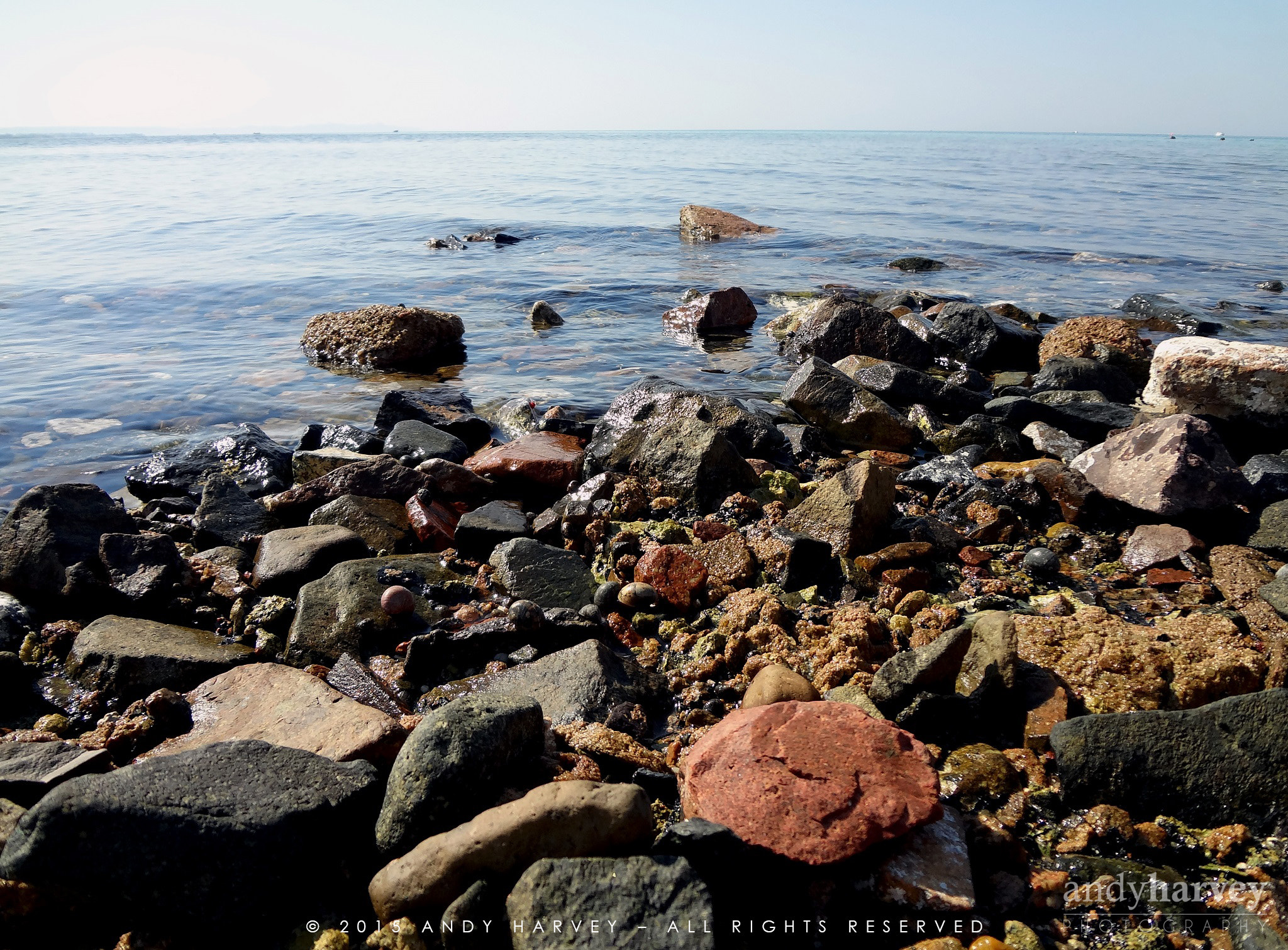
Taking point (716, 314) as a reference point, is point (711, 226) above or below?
above

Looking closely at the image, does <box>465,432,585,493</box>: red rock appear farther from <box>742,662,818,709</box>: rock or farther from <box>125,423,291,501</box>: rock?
<box>742,662,818,709</box>: rock

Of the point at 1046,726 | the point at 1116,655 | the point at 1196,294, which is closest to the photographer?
the point at 1046,726

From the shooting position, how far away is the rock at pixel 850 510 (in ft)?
16.2

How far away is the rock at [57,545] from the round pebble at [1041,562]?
553 centimetres

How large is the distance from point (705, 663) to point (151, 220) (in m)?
27.9

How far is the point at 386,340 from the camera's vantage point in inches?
418

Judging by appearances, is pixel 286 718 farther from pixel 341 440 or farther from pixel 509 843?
pixel 341 440

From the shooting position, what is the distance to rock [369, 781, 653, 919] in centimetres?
256

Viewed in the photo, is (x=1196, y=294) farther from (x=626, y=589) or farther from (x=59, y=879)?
(x=59, y=879)

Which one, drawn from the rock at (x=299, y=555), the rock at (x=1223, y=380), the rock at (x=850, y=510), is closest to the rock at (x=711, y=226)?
the rock at (x=1223, y=380)

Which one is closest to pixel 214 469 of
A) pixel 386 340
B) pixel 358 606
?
pixel 358 606

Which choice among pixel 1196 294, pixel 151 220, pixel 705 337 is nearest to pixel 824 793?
pixel 705 337

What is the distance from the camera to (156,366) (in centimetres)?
1052

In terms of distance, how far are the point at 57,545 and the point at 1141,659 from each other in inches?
233
